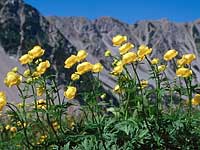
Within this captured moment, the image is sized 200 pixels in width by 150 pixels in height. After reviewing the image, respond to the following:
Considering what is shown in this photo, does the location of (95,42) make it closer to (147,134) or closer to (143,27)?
(143,27)

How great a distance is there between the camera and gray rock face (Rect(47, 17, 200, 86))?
5411 inches

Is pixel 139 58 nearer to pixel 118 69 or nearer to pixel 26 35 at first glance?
pixel 118 69

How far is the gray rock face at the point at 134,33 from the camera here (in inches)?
5411

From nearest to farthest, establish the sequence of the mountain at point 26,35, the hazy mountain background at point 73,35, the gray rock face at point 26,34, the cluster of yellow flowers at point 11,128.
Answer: the cluster of yellow flowers at point 11,128, the mountain at point 26,35, the hazy mountain background at point 73,35, the gray rock face at point 26,34

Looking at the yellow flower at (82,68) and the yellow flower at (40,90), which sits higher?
the yellow flower at (82,68)

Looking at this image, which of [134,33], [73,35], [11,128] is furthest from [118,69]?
[134,33]

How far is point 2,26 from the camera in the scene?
88.2 metres

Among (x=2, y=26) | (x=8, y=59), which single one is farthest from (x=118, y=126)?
Answer: (x=2, y=26)

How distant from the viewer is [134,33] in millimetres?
157375

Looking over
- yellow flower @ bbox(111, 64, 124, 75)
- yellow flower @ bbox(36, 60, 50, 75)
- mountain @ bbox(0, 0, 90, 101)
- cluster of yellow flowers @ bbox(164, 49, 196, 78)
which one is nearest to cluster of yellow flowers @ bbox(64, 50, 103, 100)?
yellow flower @ bbox(111, 64, 124, 75)

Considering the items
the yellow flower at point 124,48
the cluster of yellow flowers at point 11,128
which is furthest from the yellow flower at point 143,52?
the cluster of yellow flowers at point 11,128

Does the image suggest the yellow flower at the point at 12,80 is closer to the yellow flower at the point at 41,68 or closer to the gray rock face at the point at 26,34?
the yellow flower at the point at 41,68

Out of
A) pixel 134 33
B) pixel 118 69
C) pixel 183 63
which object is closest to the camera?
pixel 183 63

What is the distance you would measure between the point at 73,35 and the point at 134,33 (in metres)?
27.8
